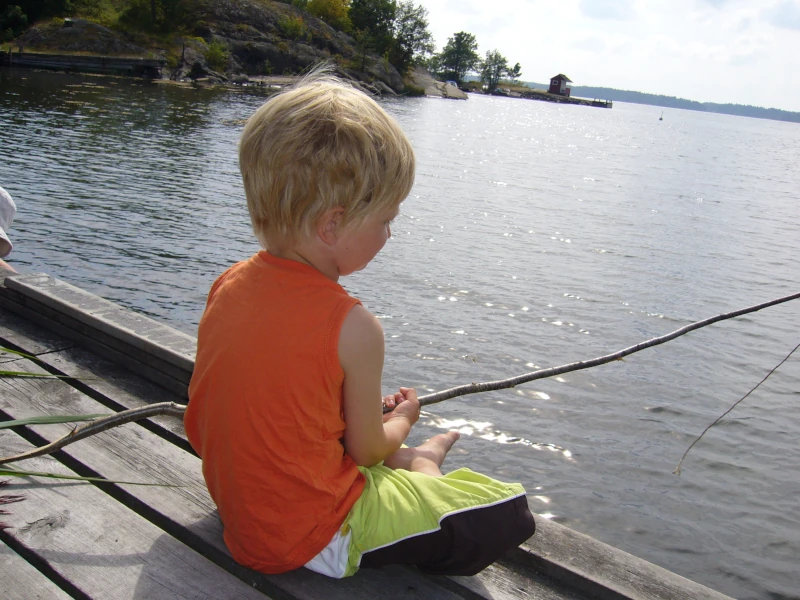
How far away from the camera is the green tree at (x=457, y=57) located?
12281 centimetres

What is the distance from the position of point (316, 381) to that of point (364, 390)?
0.13 m

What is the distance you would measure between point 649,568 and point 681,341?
22.5ft

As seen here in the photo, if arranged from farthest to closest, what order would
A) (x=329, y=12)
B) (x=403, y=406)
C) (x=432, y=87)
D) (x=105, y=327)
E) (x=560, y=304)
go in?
(x=432, y=87) < (x=329, y=12) < (x=560, y=304) < (x=105, y=327) < (x=403, y=406)

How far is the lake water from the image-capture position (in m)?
5.15

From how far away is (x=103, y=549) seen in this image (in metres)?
1.91

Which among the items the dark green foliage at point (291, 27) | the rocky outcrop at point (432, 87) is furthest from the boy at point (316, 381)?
the rocky outcrop at point (432, 87)

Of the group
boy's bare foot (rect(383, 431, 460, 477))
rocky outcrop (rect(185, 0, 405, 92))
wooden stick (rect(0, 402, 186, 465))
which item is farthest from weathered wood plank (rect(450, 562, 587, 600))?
rocky outcrop (rect(185, 0, 405, 92))

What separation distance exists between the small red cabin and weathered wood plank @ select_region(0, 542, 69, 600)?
13657 cm

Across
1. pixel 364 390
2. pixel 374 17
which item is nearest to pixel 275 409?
pixel 364 390

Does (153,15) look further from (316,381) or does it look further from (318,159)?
(316,381)

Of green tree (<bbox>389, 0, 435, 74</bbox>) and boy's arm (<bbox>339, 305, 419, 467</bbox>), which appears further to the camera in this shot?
green tree (<bbox>389, 0, 435, 74</bbox>)

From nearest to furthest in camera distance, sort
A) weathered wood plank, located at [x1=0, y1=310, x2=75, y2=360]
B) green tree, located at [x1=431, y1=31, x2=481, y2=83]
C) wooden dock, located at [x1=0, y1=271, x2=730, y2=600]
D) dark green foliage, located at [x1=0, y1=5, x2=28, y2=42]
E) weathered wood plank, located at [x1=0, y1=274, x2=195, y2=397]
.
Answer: wooden dock, located at [x1=0, y1=271, x2=730, y2=600] → weathered wood plank, located at [x1=0, y1=274, x2=195, y2=397] → weathered wood plank, located at [x1=0, y1=310, x2=75, y2=360] → dark green foliage, located at [x1=0, y1=5, x2=28, y2=42] → green tree, located at [x1=431, y1=31, x2=481, y2=83]

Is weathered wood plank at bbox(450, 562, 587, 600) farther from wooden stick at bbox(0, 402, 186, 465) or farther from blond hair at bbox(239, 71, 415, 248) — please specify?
wooden stick at bbox(0, 402, 186, 465)

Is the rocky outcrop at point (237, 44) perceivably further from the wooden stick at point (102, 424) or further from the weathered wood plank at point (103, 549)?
the weathered wood plank at point (103, 549)
